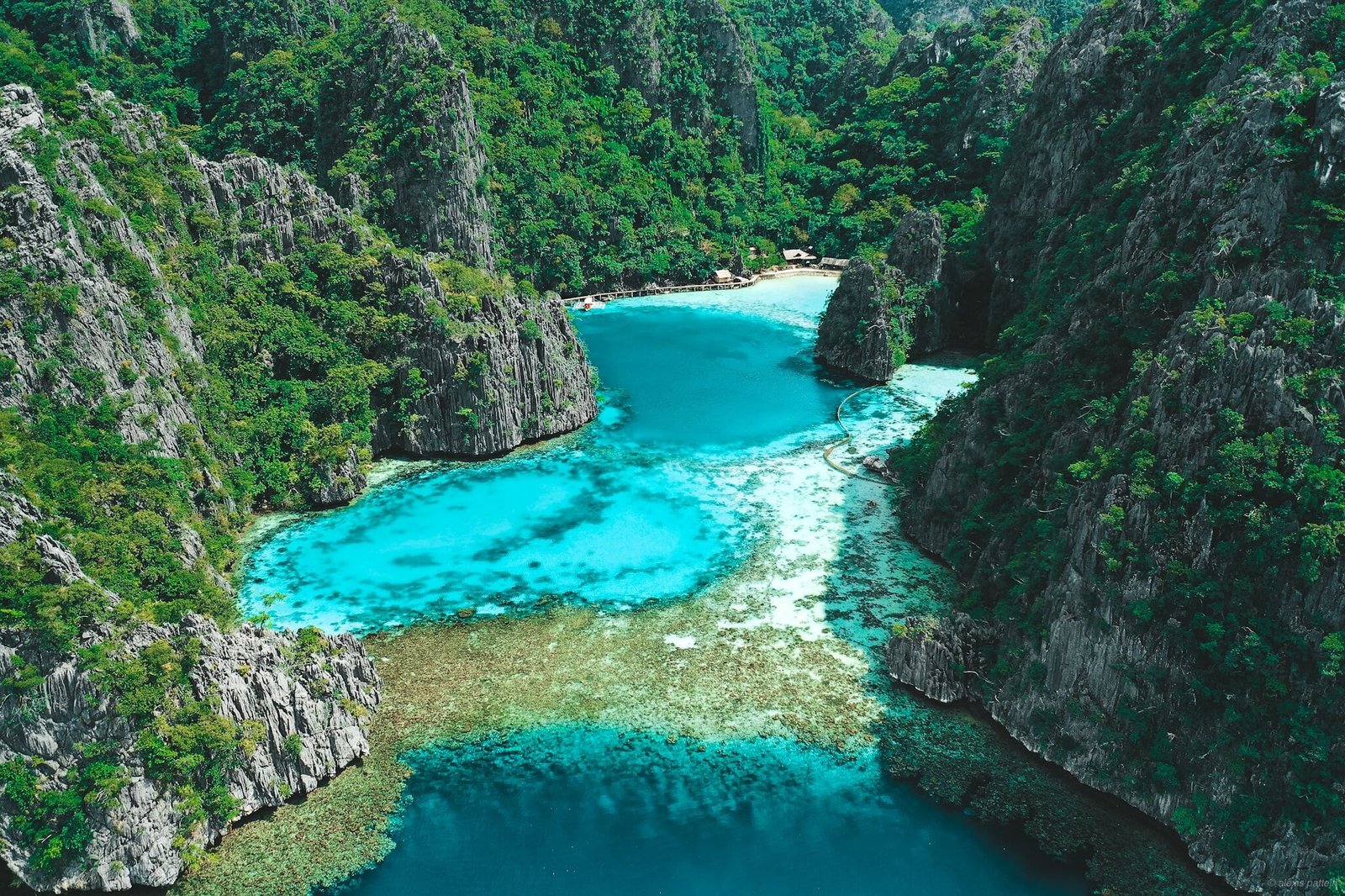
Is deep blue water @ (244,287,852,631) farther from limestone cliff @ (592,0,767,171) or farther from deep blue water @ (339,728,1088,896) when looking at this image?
limestone cliff @ (592,0,767,171)

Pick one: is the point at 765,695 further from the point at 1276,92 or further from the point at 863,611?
the point at 1276,92

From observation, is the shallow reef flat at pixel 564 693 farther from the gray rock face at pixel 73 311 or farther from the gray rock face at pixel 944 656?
the gray rock face at pixel 73 311

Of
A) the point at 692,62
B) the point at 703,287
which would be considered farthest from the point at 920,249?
the point at 692,62

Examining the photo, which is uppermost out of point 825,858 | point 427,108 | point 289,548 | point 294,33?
point 294,33

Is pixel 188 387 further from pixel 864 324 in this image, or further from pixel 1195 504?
pixel 864 324

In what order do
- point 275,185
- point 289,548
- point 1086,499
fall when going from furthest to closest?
point 275,185, point 289,548, point 1086,499

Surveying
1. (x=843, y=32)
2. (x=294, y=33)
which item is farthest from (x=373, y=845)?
(x=843, y=32)
